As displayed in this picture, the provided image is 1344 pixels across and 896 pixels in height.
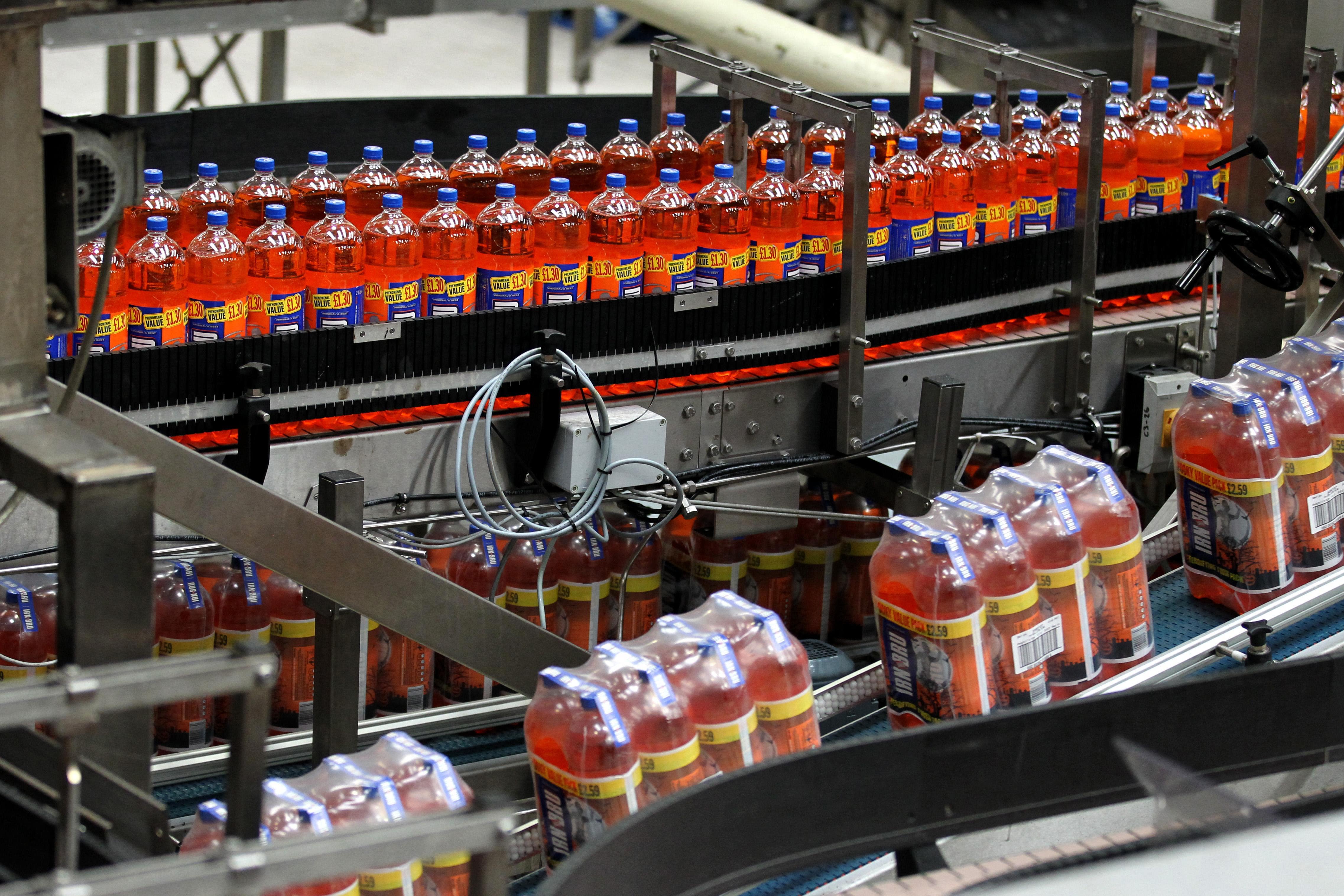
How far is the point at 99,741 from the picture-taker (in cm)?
187

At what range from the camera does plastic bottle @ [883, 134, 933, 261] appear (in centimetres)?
354

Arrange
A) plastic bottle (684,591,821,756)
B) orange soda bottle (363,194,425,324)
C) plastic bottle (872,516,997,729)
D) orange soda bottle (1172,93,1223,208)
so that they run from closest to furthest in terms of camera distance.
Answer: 1. plastic bottle (684,591,821,756)
2. plastic bottle (872,516,997,729)
3. orange soda bottle (363,194,425,324)
4. orange soda bottle (1172,93,1223,208)

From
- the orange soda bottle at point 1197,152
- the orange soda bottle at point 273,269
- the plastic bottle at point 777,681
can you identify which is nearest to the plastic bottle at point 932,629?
the plastic bottle at point 777,681

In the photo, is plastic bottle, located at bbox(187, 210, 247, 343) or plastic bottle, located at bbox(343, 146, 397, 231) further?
plastic bottle, located at bbox(343, 146, 397, 231)

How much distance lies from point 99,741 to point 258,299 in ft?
4.09

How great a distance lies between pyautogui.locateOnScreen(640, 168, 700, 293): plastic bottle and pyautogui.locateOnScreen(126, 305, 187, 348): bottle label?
912 mm

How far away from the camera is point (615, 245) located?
3252 mm

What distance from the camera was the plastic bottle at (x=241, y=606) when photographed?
3258 mm

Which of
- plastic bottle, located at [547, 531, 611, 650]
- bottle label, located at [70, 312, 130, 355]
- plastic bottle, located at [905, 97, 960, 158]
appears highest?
plastic bottle, located at [905, 97, 960, 158]

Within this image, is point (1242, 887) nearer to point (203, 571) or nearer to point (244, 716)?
point (244, 716)

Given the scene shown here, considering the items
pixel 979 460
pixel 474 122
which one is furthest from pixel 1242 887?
pixel 474 122

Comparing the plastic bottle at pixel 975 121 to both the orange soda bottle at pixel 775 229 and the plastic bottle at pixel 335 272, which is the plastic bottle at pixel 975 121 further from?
the plastic bottle at pixel 335 272

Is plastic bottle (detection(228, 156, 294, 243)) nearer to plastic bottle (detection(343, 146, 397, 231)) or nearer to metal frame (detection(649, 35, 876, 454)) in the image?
plastic bottle (detection(343, 146, 397, 231))

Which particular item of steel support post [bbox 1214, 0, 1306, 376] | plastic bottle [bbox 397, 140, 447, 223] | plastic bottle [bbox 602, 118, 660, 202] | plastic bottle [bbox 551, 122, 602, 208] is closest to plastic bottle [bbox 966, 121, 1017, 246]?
steel support post [bbox 1214, 0, 1306, 376]
